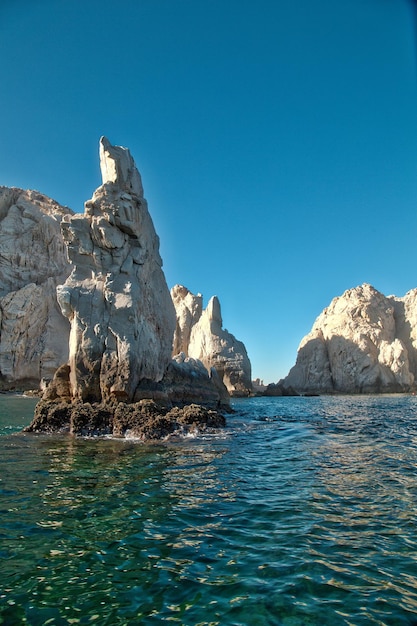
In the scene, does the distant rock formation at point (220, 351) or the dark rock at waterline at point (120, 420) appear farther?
the distant rock formation at point (220, 351)

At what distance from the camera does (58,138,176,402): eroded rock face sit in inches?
790

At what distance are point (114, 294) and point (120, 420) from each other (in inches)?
288

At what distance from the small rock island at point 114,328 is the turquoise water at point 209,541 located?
6.58 metres

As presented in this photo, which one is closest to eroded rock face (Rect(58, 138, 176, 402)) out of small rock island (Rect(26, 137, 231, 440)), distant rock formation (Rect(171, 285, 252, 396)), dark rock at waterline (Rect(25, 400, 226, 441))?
small rock island (Rect(26, 137, 231, 440))

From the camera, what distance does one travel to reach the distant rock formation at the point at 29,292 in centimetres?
6438

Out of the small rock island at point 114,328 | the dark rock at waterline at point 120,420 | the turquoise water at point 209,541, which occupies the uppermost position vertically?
the small rock island at point 114,328

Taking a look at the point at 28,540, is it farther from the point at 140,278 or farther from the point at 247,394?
the point at 247,394

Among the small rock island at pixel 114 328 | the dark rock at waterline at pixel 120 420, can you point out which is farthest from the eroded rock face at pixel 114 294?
the dark rock at waterline at pixel 120 420

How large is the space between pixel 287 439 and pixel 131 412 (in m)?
6.84

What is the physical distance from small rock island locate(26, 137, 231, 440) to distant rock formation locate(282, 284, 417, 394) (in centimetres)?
6158

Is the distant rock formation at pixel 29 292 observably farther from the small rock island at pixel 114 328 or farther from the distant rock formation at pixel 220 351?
the small rock island at pixel 114 328

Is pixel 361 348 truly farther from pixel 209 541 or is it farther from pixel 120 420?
pixel 209 541

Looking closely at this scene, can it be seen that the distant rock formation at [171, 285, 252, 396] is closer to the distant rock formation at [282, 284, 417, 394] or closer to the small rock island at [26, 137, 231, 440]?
the distant rock formation at [282, 284, 417, 394]

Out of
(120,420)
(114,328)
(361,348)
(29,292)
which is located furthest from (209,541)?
(361,348)
